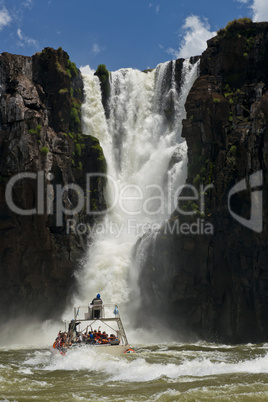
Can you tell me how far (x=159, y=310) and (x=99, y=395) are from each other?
22.3 m

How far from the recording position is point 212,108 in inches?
1521

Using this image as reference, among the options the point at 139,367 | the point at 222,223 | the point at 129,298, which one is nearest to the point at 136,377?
the point at 139,367

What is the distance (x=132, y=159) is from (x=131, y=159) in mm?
120

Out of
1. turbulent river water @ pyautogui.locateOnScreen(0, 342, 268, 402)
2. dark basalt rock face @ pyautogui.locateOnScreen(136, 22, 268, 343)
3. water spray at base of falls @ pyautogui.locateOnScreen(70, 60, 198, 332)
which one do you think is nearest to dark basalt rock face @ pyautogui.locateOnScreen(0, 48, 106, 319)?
water spray at base of falls @ pyautogui.locateOnScreen(70, 60, 198, 332)

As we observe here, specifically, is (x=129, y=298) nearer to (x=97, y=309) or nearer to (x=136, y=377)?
(x=97, y=309)

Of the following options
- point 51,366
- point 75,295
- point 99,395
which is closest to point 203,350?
point 51,366

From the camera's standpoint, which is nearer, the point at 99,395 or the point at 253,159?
the point at 99,395

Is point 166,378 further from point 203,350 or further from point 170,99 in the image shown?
point 170,99

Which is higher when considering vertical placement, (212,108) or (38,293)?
(212,108)

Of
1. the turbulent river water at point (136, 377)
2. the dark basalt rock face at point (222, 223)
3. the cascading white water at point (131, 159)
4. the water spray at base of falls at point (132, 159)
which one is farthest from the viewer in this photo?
the cascading white water at point (131, 159)

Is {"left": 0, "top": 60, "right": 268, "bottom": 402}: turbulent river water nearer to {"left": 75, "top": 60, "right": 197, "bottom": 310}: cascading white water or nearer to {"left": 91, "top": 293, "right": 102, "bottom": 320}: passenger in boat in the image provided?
{"left": 75, "top": 60, "right": 197, "bottom": 310}: cascading white water

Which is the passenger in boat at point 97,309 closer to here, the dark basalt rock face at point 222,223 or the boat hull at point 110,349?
the boat hull at point 110,349

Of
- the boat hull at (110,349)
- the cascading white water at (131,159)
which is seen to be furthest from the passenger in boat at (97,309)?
the cascading white water at (131,159)

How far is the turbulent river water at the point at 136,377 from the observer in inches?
627
